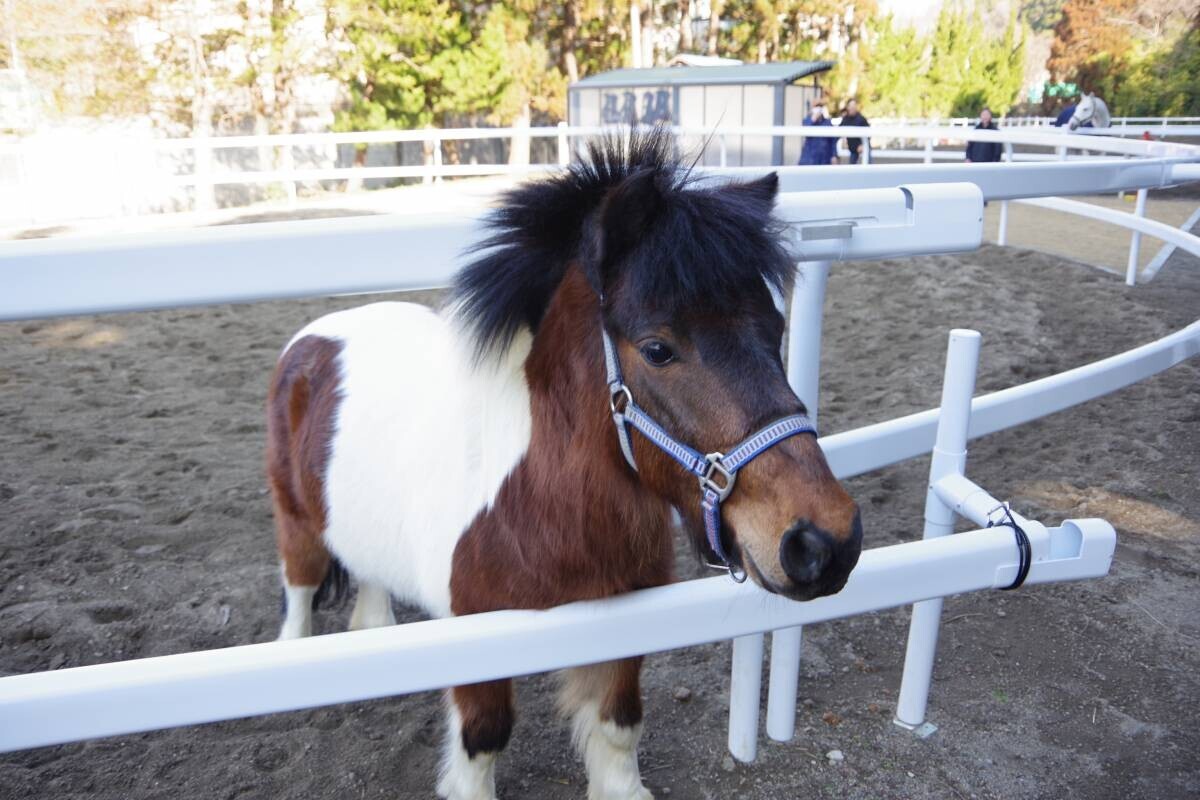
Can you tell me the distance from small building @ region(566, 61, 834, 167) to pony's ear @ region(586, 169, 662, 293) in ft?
63.7

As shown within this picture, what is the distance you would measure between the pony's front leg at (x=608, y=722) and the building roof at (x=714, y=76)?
20.1 meters

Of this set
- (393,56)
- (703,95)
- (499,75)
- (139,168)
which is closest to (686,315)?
(139,168)

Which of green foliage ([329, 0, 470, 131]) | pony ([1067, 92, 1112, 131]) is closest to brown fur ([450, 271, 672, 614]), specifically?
pony ([1067, 92, 1112, 131])

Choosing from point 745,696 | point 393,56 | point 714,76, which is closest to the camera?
point 745,696

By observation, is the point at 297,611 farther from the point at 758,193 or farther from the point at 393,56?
the point at 393,56

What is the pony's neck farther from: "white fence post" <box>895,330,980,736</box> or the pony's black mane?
"white fence post" <box>895,330,980,736</box>

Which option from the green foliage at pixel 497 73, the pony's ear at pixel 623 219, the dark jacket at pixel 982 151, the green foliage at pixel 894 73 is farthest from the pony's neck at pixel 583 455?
the green foliage at pixel 894 73

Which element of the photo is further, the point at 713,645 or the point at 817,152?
the point at 817,152

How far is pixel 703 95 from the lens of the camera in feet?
71.0

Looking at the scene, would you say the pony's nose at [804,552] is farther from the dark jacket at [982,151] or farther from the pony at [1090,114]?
the pony at [1090,114]

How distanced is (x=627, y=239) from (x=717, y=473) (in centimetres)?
44

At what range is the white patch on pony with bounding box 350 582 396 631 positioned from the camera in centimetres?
332

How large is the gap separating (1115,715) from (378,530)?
7.43 ft

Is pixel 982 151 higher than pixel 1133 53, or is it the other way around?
pixel 1133 53
